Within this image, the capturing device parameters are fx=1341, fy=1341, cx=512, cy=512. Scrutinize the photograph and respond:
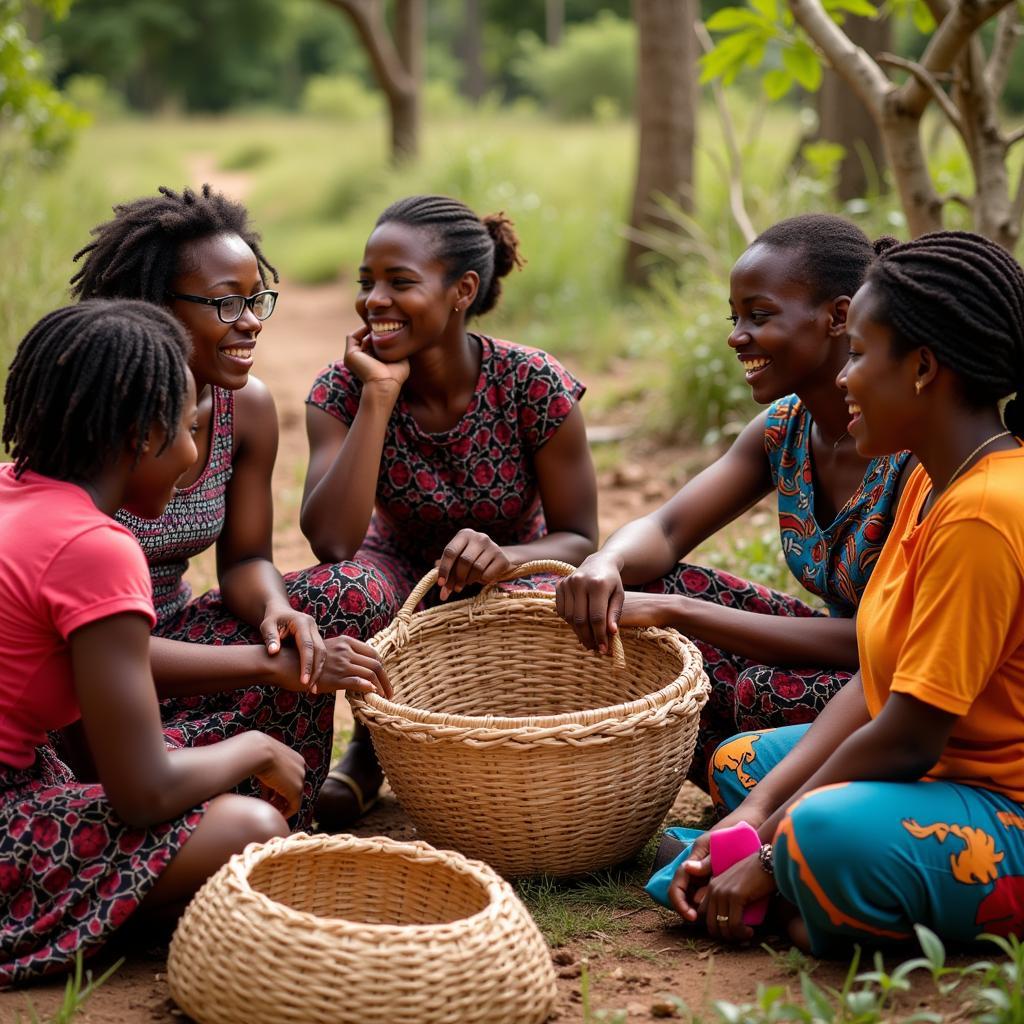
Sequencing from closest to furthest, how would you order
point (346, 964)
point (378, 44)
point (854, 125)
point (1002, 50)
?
point (346, 964) < point (1002, 50) < point (854, 125) < point (378, 44)

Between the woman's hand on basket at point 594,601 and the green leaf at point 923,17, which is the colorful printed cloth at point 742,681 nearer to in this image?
the woman's hand on basket at point 594,601

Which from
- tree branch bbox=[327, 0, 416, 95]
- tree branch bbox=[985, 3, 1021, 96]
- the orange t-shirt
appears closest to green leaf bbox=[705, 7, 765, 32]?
tree branch bbox=[985, 3, 1021, 96]

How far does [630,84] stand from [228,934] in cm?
2767

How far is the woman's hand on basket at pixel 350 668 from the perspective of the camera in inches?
107

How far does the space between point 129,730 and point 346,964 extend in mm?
526

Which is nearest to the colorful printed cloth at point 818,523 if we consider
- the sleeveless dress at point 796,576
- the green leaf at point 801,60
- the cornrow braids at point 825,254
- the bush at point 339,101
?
the sleeveless dress at point 796,576

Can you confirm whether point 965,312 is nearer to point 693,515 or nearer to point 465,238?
point 693,515

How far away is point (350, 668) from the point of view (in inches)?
107

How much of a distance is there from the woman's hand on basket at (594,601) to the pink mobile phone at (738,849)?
0.57 meters

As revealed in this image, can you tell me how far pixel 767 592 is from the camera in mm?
3215

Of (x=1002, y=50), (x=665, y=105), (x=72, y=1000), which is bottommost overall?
(x=72, y=1000)

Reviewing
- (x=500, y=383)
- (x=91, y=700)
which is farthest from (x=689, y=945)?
(x=500, y=383)

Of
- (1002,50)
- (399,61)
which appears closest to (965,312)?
(1002,50)

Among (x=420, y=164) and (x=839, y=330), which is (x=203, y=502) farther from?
(x=420, y=164)
